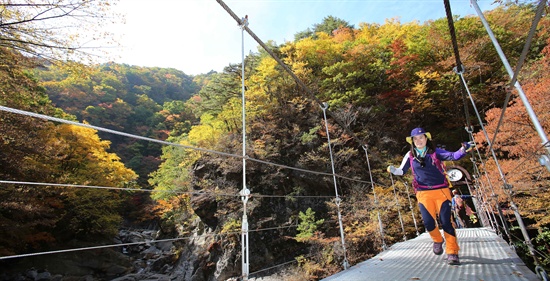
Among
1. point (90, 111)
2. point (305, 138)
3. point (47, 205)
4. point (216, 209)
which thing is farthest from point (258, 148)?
point (90, 111)

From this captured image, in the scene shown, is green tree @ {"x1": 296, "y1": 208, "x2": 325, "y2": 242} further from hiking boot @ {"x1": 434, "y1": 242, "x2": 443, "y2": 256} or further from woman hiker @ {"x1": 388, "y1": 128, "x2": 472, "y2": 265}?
woman hiker @ {"x1": 388, "y1": 128, "x2": 472, "y2": 265}

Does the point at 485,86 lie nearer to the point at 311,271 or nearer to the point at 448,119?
the point at 448,119

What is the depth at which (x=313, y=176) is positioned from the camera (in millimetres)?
10914

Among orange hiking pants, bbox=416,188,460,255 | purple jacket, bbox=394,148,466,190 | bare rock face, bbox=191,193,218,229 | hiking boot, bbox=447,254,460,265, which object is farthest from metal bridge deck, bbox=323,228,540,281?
bare rock face, bbox=191,193,218,229

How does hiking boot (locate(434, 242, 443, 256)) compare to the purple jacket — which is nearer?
the purple jacket

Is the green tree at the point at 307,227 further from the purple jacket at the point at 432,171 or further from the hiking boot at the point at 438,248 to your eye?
the purple jacket at the point at 432,171

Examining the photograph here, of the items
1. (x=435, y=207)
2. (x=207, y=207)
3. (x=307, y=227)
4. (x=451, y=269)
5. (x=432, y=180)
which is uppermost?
(x=207, y=207)

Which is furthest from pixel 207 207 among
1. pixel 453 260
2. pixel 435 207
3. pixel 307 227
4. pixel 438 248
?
pixel 453 260

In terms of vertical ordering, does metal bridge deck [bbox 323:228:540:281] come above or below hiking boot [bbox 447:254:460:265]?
below

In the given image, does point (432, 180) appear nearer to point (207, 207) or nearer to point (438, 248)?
point (438, 248)

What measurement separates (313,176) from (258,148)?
288 cm

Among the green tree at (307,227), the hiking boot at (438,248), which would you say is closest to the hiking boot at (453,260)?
the hiking boot at (438,248)

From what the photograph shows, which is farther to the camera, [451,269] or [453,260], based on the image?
[453,260]

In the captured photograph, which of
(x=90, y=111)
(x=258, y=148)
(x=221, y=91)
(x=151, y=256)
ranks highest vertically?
(x=90, y=111)
